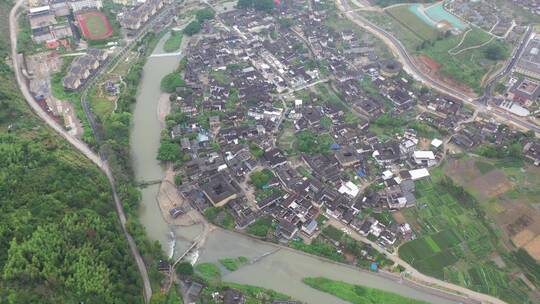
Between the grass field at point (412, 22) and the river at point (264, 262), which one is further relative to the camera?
the grass field at point (412, 22)

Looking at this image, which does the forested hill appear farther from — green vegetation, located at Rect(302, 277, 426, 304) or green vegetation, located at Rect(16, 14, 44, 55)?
green vegetation, located at Rect(16, 14, 44, 55)

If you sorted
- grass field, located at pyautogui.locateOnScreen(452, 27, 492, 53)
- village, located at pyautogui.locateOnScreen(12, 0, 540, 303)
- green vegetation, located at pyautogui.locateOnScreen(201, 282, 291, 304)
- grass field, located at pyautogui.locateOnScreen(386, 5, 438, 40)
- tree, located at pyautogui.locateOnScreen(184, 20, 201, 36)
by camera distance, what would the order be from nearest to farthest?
green vegetation, located at pyautogui.locateOnScreen(201, 282, 291, 304) < village, located at pyautogui.locateOnScreen(12, 0, 540, 303) < grass field, located at pyautogui.locateOnScreen(452, 27, 492, 53) < grass field, located at pyautogui.locateOnScreen(386, 5, 438, 40) < tree, located at pyautogui.locateOnScreen(184, 20, 201, 36)

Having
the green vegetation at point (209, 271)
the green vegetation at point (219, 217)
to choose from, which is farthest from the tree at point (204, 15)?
the green vegetation at point (209, 271)

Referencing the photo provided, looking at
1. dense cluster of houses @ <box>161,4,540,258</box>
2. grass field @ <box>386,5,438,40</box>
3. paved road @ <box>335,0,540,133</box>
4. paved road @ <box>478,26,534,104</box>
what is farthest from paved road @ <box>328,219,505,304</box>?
grass field @ <box>386,5,438,40</box>

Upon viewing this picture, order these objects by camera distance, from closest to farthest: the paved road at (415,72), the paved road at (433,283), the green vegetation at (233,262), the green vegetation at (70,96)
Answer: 1. the paved road at (433,283)
2. the green vegetation at (233,262)
3. the green vegetation at (70,96)
4. the paved road at (415,72)

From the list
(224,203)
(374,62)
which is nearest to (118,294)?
(224,203)

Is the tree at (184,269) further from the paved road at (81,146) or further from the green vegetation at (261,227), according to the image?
the green vegetation at (261,227)

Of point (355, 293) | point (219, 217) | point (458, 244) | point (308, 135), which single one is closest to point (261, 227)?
point (219, 217)
